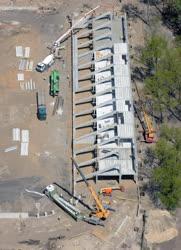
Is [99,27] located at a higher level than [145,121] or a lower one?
higher

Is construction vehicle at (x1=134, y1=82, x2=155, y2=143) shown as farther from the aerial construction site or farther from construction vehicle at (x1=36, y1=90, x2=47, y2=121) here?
construction vehicle at (x1=36, y1=90, x2=47, y2=121)

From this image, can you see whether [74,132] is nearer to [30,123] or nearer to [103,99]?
[30,123]

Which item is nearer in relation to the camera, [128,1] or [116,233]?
[116,233]

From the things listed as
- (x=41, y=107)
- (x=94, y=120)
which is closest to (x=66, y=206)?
(x=94, y=120)

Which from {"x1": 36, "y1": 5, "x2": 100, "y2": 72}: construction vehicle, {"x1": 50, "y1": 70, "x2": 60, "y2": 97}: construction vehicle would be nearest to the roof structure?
{"x1": 36, "y1": 5, "x2": 100, "y2": 72}: construction vehicle

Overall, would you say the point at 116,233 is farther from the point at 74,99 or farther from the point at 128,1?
the point at 128,1

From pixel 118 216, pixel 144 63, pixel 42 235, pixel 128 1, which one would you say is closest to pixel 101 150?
pixel 118 216
